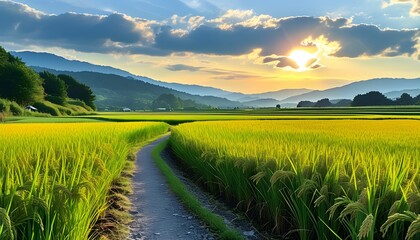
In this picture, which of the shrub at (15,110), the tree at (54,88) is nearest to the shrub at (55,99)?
the tree at (54,88)

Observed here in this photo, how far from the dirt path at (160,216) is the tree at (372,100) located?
130 metres

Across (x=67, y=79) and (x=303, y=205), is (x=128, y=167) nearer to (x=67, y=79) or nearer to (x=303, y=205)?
(x=303, y=205)

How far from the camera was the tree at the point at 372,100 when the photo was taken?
12488 centimetres

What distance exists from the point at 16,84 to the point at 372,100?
376 feet

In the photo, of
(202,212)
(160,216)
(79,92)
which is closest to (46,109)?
(79,92)

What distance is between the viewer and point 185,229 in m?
6.63

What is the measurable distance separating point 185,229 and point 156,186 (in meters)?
4.06

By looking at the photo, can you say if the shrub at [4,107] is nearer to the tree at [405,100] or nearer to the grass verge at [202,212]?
the grass verge at [202,212]

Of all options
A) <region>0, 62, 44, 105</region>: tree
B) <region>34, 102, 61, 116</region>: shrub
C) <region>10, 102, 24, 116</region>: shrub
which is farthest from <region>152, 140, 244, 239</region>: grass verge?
<region>34, 102, 61, 116</region>: shrub

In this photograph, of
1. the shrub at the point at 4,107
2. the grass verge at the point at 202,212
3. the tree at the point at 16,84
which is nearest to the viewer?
the grass verge at the point at 202,212

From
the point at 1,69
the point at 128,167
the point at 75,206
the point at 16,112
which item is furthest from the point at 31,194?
the point at 1,69

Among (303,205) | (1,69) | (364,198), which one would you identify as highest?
(1,69)

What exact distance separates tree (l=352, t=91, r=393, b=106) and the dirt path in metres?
130

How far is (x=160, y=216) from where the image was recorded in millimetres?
7473
